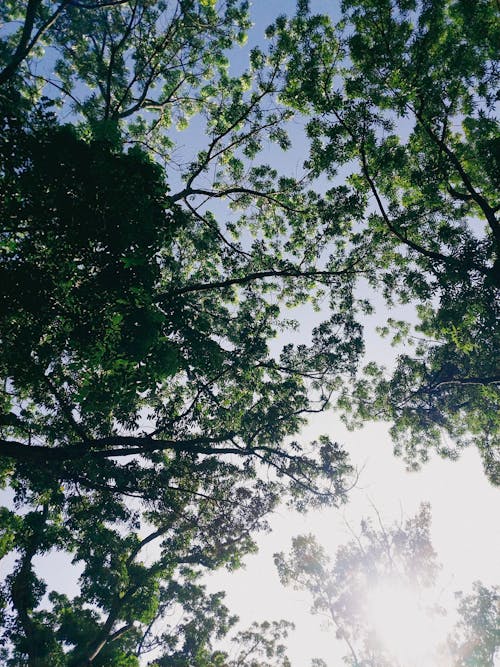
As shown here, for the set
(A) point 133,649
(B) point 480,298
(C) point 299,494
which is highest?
(B) point 480,298

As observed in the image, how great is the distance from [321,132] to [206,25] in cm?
712

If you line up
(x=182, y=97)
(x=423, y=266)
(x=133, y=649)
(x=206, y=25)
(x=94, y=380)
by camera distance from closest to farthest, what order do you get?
(x=94, y=380), (x=423, y=266), (x=206, y=25), (x=182, y=97), (x=133, y=649)

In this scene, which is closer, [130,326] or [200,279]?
[130,326]

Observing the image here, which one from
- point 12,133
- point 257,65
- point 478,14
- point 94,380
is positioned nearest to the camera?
point 12,133

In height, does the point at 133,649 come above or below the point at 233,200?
below

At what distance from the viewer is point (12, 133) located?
16.2 ft

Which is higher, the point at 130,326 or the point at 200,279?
the point at 200,279

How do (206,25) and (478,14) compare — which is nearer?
(478,14)

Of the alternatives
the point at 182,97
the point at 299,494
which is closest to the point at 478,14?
the point at 182,97

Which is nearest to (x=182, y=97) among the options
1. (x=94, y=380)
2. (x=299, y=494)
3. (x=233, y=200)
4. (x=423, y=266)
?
(x=233, y=200)

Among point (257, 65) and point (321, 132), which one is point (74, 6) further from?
point (321, 132)

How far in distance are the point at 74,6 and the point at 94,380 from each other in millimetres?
12524

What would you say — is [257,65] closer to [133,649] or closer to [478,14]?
[478,14]

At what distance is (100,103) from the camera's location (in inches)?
501
